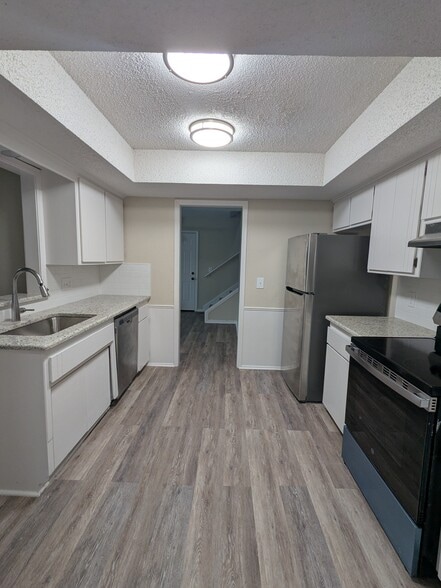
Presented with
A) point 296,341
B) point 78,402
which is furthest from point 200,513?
point 296,341

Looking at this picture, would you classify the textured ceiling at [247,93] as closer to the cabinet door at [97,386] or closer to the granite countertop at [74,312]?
the granite countertop at [74,312]

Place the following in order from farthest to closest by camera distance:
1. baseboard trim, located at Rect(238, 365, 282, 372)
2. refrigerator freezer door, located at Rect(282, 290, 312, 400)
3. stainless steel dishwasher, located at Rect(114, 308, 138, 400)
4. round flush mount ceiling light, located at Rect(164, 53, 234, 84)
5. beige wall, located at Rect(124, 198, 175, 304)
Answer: baseboard trim, located at Rect(238, 365, 282, 372)
beige wall, located at Rect(124, 198, 175, 304)
refrigerator freezer door, located at Rect(282, 290, 312, 400)
stainless steel dishwasher, located at Rect(114, 308, 138, 400)
round flush mount ceiling light, located at Rect(164, 53, 234, 84)

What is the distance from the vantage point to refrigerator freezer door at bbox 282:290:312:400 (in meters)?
2.58

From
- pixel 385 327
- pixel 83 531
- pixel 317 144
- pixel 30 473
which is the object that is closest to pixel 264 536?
pixel 83 531

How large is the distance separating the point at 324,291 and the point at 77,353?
2.10 metres

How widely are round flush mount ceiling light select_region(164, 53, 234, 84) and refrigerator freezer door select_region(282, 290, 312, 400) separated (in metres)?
1.83

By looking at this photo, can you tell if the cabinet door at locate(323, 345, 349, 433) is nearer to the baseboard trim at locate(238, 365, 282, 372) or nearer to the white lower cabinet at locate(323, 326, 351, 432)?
the white lower cabinet at locate(323, 326, 351, 432)

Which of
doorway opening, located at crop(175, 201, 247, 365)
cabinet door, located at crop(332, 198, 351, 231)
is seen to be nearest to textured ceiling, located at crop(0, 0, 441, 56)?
cabinet door, located at crop(332, 198, 351, 231)

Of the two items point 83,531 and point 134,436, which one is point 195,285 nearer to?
point 134,436

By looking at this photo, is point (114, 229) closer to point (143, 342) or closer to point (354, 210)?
point (143, 342)

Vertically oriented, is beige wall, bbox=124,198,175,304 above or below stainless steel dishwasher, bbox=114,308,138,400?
above

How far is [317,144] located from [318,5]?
1702mm

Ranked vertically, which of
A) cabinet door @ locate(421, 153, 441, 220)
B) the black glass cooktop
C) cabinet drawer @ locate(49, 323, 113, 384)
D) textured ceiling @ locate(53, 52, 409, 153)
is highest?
textured ceiling @ locate(53, 52, 409, 153)

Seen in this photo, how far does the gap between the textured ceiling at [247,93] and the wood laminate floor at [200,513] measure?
2.42 m
